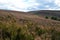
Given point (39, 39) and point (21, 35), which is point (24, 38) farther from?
point (39, 39)

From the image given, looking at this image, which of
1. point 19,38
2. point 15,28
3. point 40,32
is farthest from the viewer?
point 40,32

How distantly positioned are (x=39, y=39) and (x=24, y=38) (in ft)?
6.50

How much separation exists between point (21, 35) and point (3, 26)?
2.02 meters

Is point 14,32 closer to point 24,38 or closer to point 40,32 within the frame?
point 24,38

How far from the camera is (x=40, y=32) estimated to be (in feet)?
74.2

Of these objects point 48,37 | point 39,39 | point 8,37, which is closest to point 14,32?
point 8,37

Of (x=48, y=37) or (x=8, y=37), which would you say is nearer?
(x=8, y=37)

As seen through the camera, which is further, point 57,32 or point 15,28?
point 57,32

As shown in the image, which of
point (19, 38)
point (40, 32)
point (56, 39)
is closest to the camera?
point (19, 38)

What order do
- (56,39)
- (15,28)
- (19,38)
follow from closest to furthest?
(19,38), (15,28), (56,39)

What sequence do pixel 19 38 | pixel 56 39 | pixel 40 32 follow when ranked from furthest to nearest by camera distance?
1. pixel 40 32
2. pixel 56 39
3. pixel 19 38

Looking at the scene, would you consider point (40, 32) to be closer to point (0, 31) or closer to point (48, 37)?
point (48, 37)

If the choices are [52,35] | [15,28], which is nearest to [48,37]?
[52,35]

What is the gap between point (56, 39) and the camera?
68.7 feet
